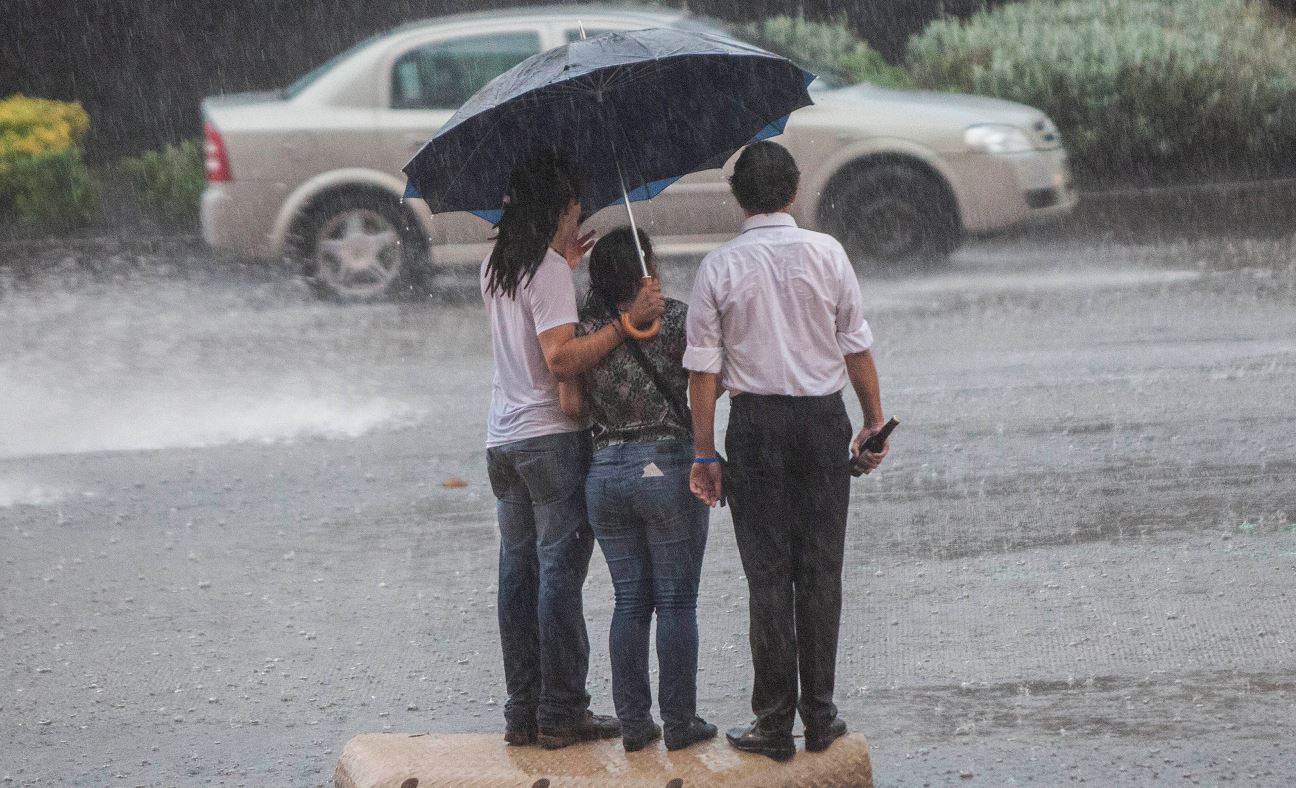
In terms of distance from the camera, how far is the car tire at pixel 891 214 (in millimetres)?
12070

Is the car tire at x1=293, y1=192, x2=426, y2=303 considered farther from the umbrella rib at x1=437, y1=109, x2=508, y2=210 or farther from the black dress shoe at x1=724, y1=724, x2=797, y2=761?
the black dress shoe at x1=724, y1=724, x2=797, y2=761

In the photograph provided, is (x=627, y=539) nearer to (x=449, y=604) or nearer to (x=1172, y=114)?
(x=449, y=604)

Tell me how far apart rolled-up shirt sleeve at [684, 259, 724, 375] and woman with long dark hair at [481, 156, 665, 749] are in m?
0.10

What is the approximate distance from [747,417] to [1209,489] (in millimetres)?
3213

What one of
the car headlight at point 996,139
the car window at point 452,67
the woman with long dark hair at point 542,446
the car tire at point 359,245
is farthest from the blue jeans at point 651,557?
the car window at point 452,67

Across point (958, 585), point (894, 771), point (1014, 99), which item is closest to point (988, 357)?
point (958, 585)

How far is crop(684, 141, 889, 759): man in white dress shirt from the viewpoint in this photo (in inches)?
158

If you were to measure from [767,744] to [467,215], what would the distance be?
814 cm

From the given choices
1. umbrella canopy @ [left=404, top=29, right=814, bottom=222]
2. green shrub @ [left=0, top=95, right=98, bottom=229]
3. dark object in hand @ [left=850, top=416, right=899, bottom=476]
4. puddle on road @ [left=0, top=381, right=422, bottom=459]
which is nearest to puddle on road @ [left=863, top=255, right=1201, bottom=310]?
puddle on road @ [left=0, top=381, right=422, bottom=459]

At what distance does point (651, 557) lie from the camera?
4105 millimetres

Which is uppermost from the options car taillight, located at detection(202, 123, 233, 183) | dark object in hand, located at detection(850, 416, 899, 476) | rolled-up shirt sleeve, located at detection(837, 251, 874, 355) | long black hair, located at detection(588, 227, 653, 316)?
long black hair, located at detection(588, 227, 653, 316)

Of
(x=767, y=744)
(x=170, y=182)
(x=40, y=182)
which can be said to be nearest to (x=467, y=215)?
(x=170, y=182)

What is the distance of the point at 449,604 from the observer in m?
5.89

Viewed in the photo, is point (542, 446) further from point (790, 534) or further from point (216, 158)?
point (216, 158)
